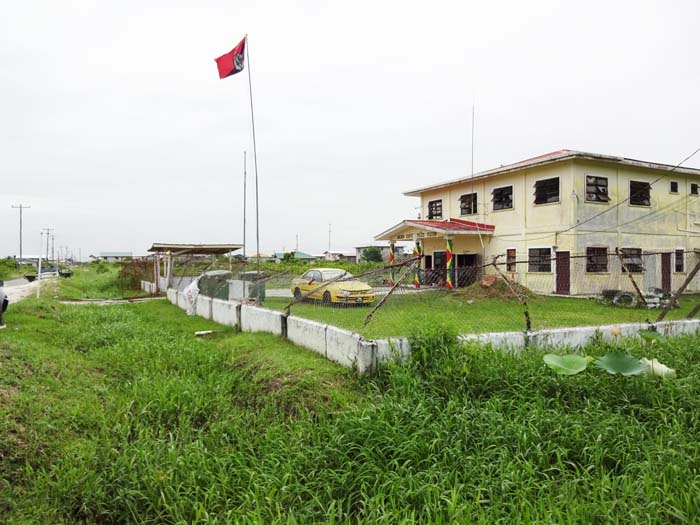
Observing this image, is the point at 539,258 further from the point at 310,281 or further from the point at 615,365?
the point at 615,365

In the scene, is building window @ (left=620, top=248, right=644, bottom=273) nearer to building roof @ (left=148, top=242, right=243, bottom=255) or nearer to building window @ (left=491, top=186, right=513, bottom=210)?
building window @ (left=491, top=186, right=513, bottom=210)

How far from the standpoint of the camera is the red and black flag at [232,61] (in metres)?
12.3

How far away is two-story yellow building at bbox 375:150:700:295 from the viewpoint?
16594mm

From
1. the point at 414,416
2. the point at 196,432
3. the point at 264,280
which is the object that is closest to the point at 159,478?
the point at 196,432

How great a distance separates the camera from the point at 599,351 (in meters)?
6.50

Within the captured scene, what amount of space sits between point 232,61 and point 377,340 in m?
9.76

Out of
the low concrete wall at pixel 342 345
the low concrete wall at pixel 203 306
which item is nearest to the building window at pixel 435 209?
the low concrete wall at pixel 203 306

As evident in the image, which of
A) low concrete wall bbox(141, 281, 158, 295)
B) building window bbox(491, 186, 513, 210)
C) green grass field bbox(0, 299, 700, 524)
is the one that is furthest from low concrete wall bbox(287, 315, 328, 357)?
low concrete wall bbox(141, 281, 158, 295)

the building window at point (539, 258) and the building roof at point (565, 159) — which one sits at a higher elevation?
the building roof at point (565, 159)

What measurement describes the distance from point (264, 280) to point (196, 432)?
579cm

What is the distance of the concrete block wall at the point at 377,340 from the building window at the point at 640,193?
11.4 meters

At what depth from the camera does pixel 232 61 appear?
12.5 metres

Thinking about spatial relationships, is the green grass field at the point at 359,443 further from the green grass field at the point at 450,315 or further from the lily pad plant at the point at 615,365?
the green grass field at the point at 450,315

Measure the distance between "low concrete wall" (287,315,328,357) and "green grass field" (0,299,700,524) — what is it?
0.53 metres
